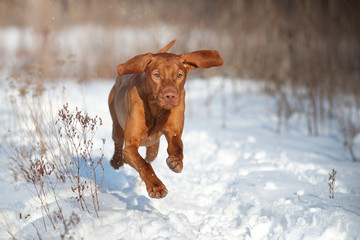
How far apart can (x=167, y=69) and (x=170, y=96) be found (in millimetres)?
241

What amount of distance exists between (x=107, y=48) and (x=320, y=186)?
20.4 feet

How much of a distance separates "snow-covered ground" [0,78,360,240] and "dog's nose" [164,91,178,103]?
0.80 m

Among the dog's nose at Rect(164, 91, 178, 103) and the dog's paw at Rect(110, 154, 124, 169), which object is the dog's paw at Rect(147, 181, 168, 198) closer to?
the dog's nose at Rect(164, 91, 178, 103)

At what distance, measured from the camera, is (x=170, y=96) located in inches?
101

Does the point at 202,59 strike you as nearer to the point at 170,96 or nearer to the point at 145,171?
the point at 170,96

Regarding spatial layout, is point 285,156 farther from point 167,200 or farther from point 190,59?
point 190,59

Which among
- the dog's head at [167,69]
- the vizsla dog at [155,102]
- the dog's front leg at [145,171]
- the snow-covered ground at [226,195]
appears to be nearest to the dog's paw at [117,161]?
the snow-covered ground at [226,195]

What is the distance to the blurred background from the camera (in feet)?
21.9

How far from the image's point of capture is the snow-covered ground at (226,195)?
238 cm

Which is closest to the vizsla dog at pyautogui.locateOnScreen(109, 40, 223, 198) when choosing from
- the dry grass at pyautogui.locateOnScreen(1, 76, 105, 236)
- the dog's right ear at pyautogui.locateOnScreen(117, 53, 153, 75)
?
the dog's right ear at pyautogui.locateOnScreen(117, 53, 153, 75)

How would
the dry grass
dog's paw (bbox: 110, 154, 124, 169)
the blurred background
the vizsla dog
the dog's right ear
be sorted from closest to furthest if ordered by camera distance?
1. the dry grass
2. the vizsla dog
3. the dog's right ear
4. dog's paw (bbox: 110, 154, 124, 169)
5. the blurred background

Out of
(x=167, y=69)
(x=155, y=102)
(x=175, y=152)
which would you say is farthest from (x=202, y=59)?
(x=175, y=152)

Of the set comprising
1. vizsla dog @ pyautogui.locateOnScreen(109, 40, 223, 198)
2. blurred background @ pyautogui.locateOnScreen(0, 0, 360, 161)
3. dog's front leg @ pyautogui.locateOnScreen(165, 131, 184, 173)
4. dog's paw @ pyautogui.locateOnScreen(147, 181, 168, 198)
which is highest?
blurred background @ pyautogui.locateOnScreen(0, 0, 360, 161)

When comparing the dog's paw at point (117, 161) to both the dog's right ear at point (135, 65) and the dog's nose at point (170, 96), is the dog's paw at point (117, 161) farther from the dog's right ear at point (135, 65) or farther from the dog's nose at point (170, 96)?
the dog's nose at point (170, 96)
